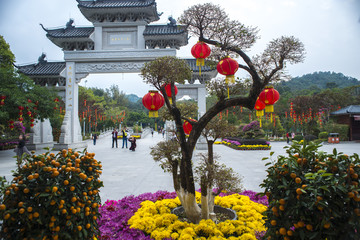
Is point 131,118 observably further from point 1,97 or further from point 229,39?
point 229,39

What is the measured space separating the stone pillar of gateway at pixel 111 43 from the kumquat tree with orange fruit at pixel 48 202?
36.9ft

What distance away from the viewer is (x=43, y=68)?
14469mm

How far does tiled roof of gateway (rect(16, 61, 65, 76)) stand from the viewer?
14.0 meters

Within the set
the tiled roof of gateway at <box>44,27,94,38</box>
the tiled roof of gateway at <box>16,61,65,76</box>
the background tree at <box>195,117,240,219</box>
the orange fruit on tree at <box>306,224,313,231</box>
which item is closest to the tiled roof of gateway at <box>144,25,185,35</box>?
the tiled roof of gateway at <box>44,27,94,38</box>

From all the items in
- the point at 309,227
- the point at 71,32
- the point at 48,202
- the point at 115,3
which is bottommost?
the point at 309,227

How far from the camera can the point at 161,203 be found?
12.8ft

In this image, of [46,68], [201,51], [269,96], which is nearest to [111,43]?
[46,68]

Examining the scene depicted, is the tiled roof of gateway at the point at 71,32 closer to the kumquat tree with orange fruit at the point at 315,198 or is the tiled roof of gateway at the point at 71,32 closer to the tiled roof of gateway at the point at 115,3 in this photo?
Result: the tiled roof of gateway at the point at 115,3

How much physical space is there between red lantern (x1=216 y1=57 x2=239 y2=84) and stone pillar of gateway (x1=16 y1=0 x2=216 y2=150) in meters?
9.92

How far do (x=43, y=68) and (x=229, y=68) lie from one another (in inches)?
572

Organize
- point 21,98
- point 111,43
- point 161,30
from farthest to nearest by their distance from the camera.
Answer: point 111,43 → point 161,30 → point 21,98

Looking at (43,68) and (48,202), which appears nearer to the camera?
(48,202)

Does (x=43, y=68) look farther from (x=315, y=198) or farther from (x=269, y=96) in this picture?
(x=315, y=198)

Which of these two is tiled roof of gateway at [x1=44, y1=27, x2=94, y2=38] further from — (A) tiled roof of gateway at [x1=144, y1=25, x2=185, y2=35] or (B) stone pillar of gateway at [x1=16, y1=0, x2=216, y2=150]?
(A) tiled roof of gateway at [x1=144, y1=25, x2=185, y2=35]
